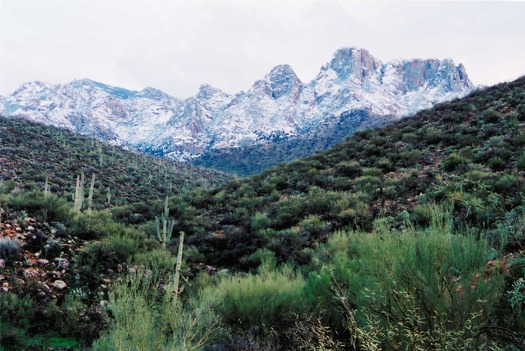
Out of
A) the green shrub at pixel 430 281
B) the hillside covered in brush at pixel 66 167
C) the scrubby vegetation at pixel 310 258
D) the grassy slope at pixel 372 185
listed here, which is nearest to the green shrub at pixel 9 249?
the scrubby vegetation at pixel 310 258

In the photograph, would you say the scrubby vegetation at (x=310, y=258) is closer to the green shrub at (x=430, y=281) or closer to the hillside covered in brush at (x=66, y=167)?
the green shrub at (x=430, y=281)

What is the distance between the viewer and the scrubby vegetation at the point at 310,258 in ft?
13.4

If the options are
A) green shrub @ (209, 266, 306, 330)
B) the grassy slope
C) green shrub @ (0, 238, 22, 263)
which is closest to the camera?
green shrub @ (209, 266, 306, 330)

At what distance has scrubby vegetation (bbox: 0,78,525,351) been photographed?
13.4ft

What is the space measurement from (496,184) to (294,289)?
696 cm

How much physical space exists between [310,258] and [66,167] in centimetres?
2487

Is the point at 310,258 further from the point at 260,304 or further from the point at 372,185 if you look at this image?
the point at 372,185

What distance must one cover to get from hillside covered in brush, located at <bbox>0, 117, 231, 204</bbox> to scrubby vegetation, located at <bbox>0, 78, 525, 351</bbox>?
119 inches

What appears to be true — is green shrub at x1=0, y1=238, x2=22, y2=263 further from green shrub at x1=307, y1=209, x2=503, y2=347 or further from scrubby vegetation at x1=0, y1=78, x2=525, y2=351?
green shrub at x1=307, y1=209, x2=503, y2=347

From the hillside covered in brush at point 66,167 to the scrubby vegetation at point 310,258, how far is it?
9.89ft

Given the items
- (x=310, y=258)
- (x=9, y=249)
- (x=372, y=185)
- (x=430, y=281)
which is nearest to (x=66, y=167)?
(x=9, y=249)

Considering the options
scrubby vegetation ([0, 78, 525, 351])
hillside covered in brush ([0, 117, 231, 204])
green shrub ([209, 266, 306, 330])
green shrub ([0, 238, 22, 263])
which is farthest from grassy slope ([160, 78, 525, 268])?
hillside covered in brush ([0, 117, 231, 204])

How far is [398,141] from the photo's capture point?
790 inches

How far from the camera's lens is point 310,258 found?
891 centimetres
